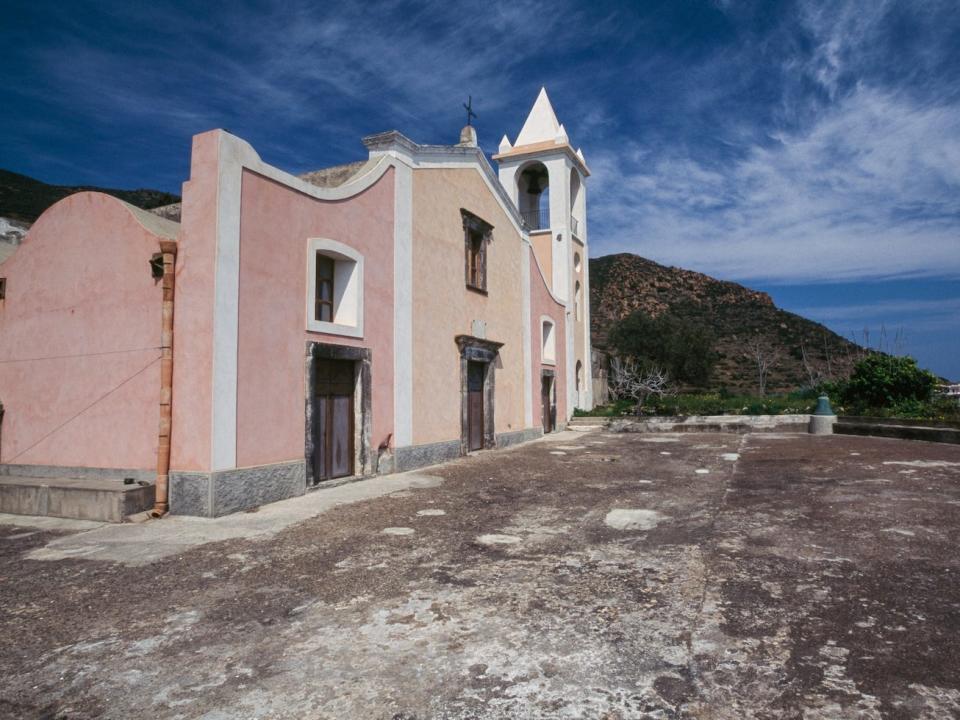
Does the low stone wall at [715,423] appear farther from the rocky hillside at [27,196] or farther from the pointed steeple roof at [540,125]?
the rocky hillside at [27,196]

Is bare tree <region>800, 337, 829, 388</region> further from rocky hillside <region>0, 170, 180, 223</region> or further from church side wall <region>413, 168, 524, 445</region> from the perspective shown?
rocky hillside <region>0, 170, 180, 223</region>

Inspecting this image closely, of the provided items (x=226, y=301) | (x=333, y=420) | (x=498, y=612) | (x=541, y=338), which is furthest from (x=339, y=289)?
(x=541, y=338)

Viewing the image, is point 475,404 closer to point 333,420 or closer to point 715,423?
point 333,420

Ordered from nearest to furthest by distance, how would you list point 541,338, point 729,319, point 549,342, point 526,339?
1. point 526,339
2. point 541,338
3. point 549,342
4. point 729,319

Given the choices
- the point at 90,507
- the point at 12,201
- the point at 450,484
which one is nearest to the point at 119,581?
the point at 90,507

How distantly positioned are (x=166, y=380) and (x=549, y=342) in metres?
13.4

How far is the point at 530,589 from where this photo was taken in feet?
12.1

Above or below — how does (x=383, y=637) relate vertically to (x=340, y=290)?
below

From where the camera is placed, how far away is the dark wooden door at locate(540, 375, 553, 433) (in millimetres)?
17734

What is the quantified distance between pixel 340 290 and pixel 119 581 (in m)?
5.72

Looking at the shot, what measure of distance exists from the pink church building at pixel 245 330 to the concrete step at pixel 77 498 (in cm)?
24

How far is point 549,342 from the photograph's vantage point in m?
18.4

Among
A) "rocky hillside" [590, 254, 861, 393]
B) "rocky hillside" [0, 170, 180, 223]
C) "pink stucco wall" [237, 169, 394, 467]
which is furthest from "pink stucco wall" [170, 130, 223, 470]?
"rocky hillside" [590, 254, 861, 393]

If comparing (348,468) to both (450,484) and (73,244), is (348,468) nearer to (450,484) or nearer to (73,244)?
(450,484)
